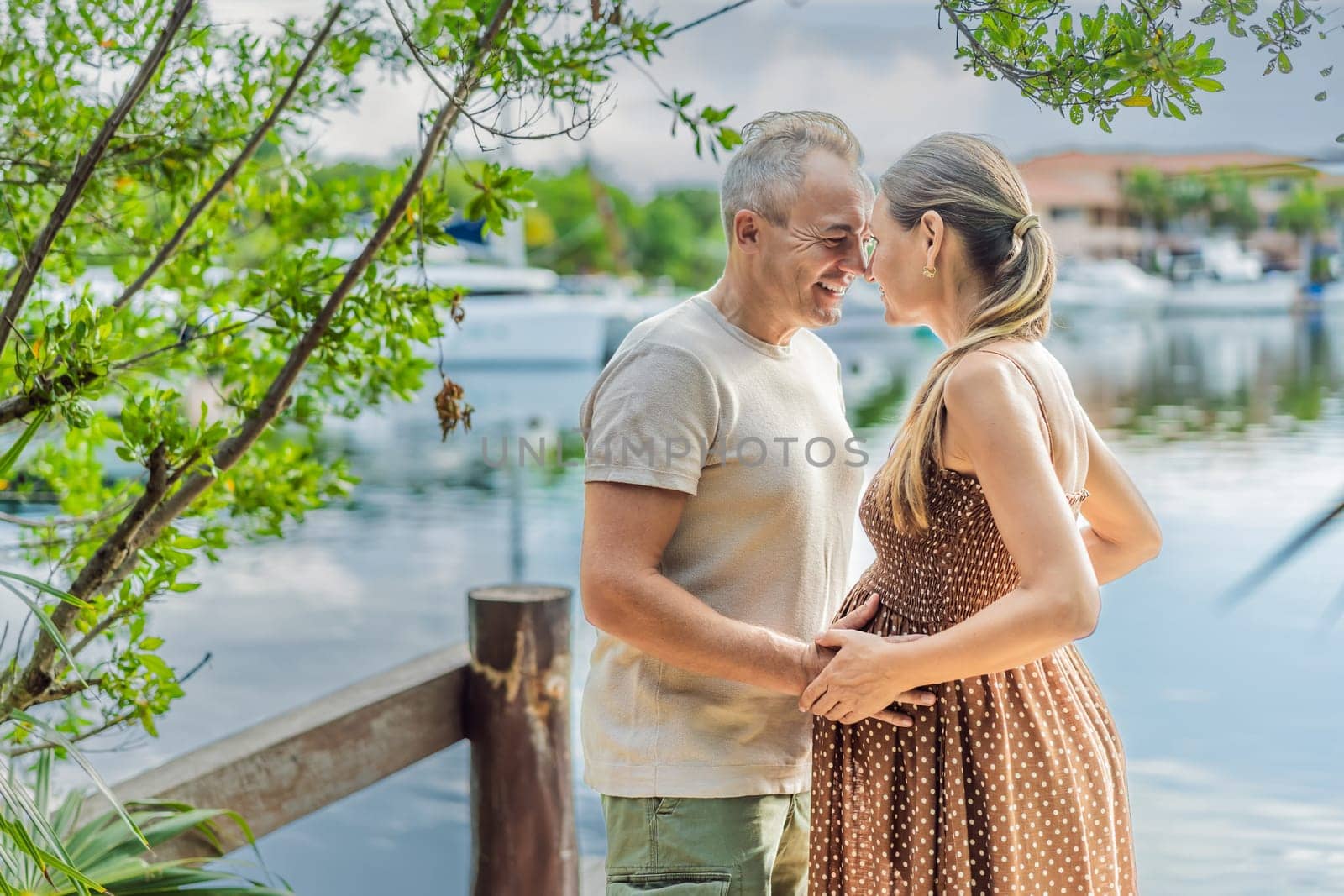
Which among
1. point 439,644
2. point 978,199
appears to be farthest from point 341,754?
point 439,644

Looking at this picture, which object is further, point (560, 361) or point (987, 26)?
point (560, 361)

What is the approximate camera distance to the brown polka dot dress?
4.58 feet

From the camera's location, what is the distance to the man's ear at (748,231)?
1.58 meters

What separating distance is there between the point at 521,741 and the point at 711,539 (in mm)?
1149

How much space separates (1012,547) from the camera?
128 cm

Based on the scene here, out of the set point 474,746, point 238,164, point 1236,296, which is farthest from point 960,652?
point 1236,296

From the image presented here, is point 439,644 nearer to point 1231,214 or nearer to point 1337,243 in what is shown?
Result: point 1337,243

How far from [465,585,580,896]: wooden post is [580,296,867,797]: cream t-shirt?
0.92 m

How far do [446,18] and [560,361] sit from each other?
2275cm

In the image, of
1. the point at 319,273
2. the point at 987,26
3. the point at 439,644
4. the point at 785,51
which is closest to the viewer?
the point at 987,26

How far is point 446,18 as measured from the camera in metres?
1.66

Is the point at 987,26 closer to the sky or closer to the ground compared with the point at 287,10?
closer to the ground

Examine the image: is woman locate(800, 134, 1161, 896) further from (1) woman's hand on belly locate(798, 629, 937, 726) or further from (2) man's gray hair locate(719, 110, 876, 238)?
(2) man's gray hair locate(719, 110, 876, 238)

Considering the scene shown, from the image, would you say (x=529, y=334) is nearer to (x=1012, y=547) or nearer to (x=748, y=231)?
(x=748, y=231)
